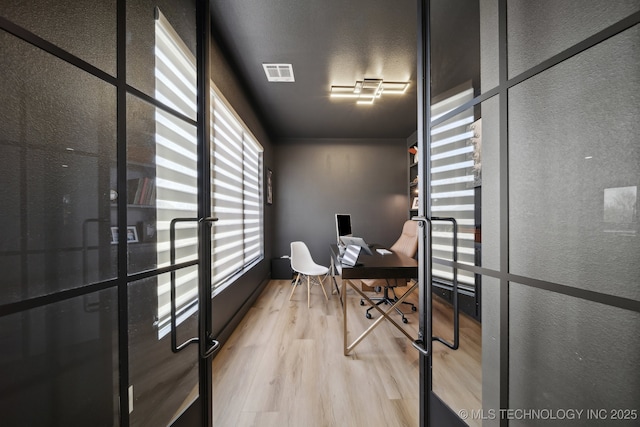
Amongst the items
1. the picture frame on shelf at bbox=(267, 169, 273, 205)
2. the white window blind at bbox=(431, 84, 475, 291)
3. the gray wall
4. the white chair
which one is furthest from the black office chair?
the picture frame on shelf at bbox=(267, 169, 273, 205)

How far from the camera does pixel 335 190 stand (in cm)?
518

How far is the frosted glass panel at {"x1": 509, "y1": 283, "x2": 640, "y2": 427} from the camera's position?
1.86 ft

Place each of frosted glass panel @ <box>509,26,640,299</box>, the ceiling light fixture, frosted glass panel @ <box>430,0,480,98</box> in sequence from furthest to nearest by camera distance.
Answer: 1. the ceiling light fixture
2. frosted glass panel @ <box>430,0,480,98</box>
3. frosted glass panel @ <box>509,26,640,299</box>

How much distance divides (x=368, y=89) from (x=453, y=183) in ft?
8.04

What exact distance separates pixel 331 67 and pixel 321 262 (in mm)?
3677

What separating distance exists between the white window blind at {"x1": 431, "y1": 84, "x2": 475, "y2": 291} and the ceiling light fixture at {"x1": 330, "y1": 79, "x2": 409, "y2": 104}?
1.96 metres

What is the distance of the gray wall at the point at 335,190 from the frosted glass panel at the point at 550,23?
4.36 meters

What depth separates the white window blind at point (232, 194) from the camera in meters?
2.41

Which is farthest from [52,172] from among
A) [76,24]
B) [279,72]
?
[279,72]

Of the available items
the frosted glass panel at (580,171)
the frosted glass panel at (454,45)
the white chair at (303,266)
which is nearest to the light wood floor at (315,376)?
the frosted glass panel at (580,171)

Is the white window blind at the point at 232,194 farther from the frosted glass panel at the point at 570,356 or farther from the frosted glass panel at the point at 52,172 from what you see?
the frosted glass panel at the point at 570,356

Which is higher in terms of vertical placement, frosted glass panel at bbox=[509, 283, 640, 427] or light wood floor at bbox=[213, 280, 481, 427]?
frosted glass panel at bbox=[509, 283, 640, 427]

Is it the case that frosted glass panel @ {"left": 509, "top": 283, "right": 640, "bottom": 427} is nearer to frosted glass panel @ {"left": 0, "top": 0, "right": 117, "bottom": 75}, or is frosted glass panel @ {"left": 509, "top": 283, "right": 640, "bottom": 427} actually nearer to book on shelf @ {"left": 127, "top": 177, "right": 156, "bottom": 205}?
book on shelf @ {"left": 127, "top": 177, "right": 156, "bottom": 205}

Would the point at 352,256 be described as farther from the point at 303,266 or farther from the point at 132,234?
the point at 132,234
